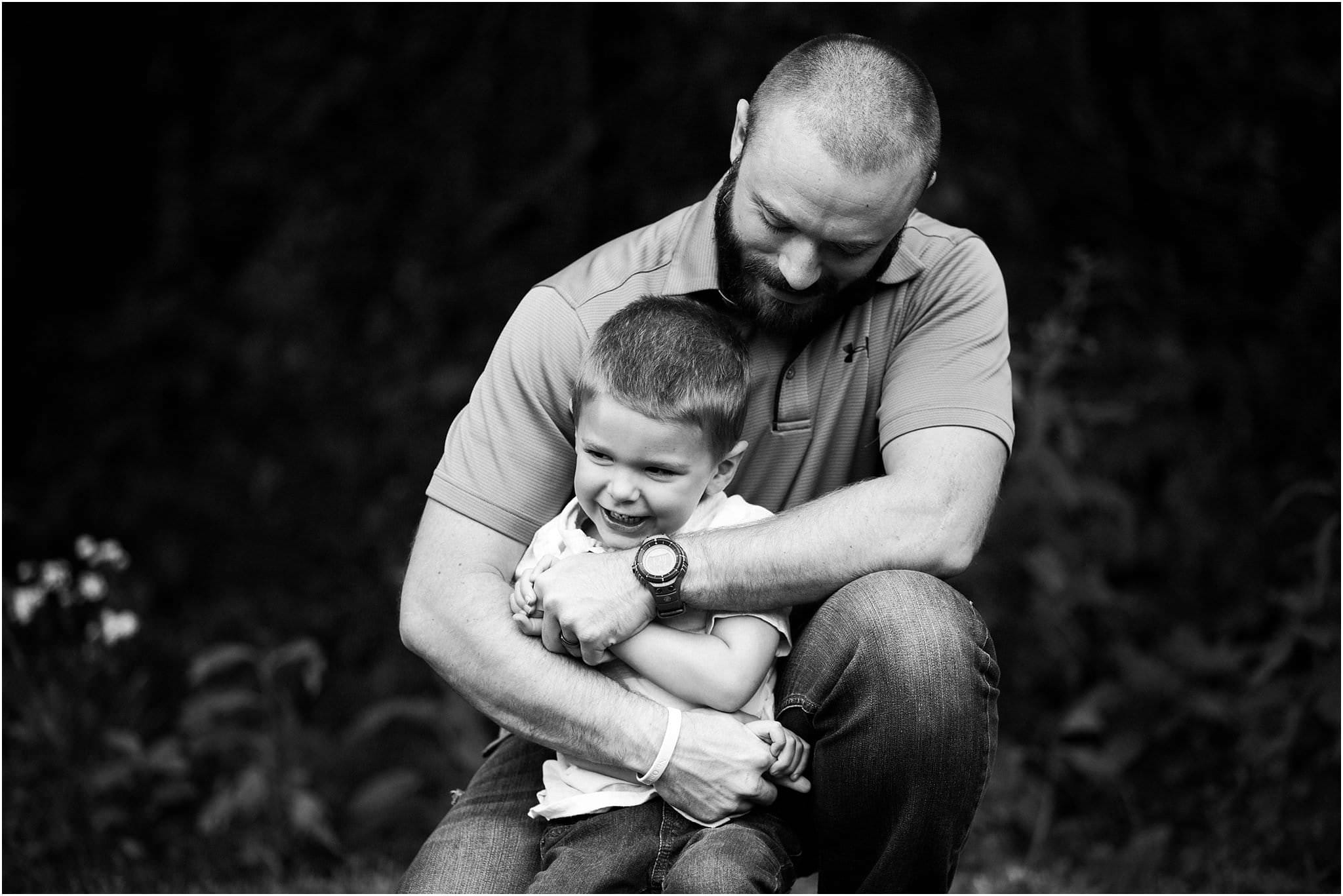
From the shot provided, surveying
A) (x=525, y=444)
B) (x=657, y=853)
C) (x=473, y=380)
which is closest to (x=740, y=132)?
(x=525, y=444)

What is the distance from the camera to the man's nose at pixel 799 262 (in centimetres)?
244

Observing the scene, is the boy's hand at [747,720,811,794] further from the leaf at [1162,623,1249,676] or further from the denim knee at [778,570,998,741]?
the leaf at [1162,623,1249,676]

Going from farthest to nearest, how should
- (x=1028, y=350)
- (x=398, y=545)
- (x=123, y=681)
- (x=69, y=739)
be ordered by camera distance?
1. (x=398, y=545)
2. (x=1028, y=350)
3. (x=123, y=681)
4. (x=69, y=739)

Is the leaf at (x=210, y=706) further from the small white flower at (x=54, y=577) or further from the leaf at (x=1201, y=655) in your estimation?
the leaf at (x=1201, y=655)

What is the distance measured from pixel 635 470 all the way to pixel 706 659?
0.34 meters

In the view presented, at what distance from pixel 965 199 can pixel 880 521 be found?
103 inches

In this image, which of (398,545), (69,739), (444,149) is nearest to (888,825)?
(69,739)

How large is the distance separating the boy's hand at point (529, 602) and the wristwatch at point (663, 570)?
216mm

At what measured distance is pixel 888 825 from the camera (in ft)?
7.55

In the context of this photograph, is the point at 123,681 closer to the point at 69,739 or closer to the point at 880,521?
the point at 69,739

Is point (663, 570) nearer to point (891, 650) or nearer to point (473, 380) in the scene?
point (891, 650)

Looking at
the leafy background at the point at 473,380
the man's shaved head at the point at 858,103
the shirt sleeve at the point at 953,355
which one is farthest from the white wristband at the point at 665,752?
the leafy background at the point at 473,380

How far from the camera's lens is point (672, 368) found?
2293 mm

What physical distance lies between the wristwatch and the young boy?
0.07m
